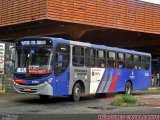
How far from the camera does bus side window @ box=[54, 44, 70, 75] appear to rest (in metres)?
18.6

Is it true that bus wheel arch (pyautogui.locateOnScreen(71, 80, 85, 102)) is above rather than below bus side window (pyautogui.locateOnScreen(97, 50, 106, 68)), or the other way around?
below

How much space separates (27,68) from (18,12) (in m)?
10.9

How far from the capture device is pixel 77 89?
20219 millimetres

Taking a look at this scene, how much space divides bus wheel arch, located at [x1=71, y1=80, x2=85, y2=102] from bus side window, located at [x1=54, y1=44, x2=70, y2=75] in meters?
1.35

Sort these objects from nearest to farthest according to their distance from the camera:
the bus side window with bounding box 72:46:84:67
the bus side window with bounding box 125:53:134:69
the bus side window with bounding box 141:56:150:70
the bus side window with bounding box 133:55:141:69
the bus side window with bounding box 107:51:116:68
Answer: the bus side window with bounding box 72:46:84:67 → the bus side window with bounding box 107:51:116:68 → the bus side window with bounding box 125:53:134:69 → the bus side window with bounding box 133:55:141:69 → the bus side window with bounding box 141:56:150:70

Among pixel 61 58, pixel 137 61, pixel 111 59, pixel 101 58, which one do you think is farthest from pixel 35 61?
pixel 137 61

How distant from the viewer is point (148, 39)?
133 feet

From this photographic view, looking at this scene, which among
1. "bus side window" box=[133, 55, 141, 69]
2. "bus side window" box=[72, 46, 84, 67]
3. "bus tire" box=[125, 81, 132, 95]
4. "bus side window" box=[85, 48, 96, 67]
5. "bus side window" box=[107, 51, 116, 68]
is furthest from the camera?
"bus side window" box=[133, 55, 141, 69]

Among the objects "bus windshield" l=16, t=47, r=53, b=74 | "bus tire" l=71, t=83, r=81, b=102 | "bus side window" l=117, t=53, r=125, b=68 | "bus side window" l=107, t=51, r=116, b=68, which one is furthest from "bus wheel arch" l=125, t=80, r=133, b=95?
"bus windshield" l=16, t=47, r=53, b=74

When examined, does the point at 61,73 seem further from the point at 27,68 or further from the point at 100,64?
the point at 100,64

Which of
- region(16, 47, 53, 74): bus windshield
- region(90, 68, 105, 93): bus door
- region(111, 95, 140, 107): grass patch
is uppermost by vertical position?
region(16, 47, 53, 74): bus windshield

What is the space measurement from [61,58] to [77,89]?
208 centimetres

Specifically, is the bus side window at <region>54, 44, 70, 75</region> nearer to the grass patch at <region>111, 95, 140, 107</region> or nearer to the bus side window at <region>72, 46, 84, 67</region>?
the bus side window at <region>72, 46, 84, 67</region>

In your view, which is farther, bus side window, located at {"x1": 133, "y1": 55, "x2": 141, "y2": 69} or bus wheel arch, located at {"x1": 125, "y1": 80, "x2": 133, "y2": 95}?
bus side window, located at {"x1": 133, "y1": 55, "x2": 141, "y2": 69}
